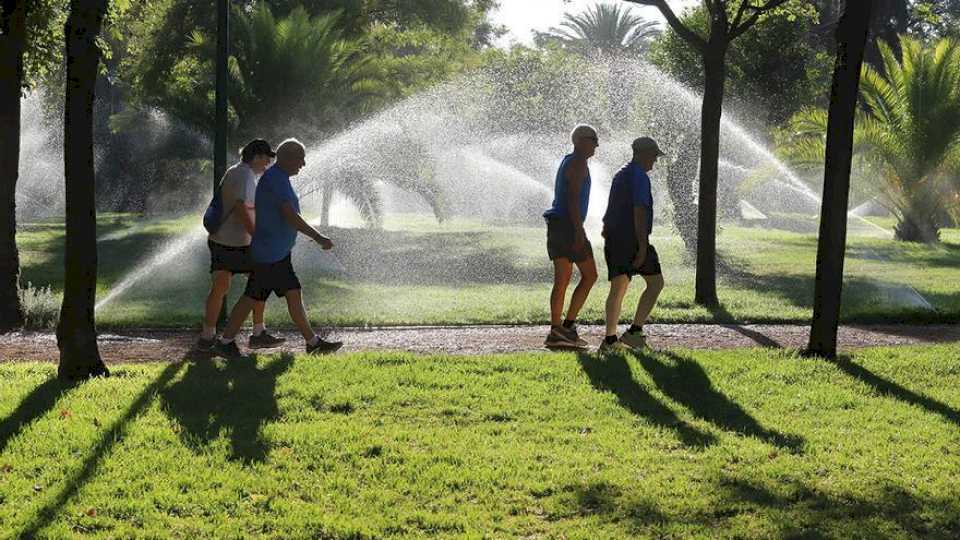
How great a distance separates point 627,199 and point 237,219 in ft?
9.08

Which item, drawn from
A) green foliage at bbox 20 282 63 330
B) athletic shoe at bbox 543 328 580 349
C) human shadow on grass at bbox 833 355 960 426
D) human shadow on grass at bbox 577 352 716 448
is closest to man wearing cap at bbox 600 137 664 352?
athletic shoe at bbox 543 328 580 349

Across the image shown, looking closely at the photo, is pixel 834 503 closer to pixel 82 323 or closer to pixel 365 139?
pixel 82 323

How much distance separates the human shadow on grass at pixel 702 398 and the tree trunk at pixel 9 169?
19.8 feet

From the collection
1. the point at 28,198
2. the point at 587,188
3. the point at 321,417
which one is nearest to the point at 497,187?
the point at 28,198

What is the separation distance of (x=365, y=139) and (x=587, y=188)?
2116cm

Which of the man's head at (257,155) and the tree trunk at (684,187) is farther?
the tree trunk at (684,187)

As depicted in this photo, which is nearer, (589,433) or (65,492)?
(65,492)

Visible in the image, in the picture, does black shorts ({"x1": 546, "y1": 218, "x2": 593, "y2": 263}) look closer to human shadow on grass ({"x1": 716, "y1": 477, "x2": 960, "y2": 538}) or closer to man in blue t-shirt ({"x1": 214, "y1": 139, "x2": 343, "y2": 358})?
man in blue t-shirt ({"x1": 214, "y1": 139, "x2": 343, "y2": 358})

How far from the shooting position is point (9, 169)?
11773 millimetres

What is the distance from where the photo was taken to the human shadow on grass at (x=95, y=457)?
495 cm

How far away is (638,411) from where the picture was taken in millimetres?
7078

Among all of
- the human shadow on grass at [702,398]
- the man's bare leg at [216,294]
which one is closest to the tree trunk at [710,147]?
the human shadow on grass at [702,398]

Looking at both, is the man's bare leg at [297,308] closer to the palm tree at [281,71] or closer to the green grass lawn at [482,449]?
the green grass lawn at [482,449]

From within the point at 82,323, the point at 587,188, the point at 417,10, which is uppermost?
the point at 417,10
